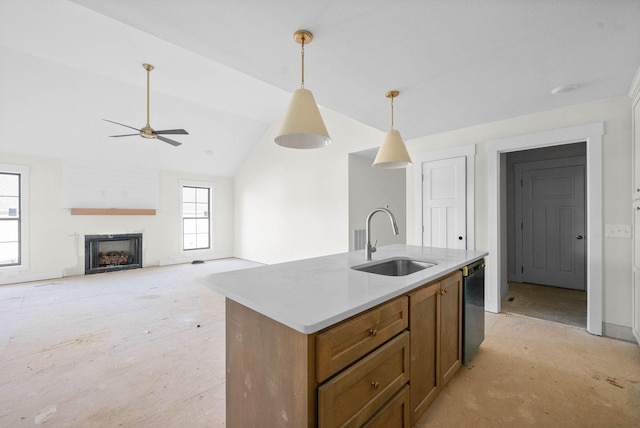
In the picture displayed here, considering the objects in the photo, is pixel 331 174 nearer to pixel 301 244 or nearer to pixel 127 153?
pixel 301 244

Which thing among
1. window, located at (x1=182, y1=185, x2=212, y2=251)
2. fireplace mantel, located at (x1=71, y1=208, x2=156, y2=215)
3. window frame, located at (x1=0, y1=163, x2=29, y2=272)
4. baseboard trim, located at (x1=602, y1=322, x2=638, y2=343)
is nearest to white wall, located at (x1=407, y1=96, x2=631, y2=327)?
baseboard trim, located at (x1=602, y1=322, x2=638, y2=343)

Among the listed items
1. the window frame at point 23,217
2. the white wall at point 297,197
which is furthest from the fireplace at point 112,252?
the white wall at point 297,197

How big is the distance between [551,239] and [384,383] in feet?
16.0

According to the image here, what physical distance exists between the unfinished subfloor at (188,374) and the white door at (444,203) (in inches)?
43.2

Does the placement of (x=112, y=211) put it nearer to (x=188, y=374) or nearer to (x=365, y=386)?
(x=188, y=374)

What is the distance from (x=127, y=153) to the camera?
19.3 ft

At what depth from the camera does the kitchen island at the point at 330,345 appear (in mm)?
989

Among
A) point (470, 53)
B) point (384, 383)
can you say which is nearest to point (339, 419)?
point (384, 383)

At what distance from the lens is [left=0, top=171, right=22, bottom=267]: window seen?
16.3 feet

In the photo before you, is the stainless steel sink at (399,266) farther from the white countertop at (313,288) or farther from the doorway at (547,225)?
the doorway at (547,225)

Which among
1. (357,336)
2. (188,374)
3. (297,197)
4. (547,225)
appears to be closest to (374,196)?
(297,197)

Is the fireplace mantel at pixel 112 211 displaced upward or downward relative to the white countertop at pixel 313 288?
upward

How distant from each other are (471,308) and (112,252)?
23.3 feet

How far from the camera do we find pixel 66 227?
5.53 meters
